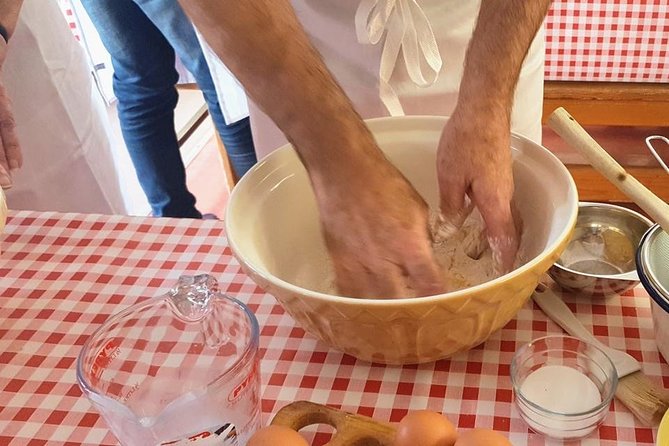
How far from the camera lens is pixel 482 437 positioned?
0.56 metres

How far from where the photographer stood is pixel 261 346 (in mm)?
777

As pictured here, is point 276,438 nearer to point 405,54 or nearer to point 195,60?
point 405,54

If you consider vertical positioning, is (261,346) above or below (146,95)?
above

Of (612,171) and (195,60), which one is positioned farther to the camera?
(195,60)

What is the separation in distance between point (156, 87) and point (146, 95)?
0.03m

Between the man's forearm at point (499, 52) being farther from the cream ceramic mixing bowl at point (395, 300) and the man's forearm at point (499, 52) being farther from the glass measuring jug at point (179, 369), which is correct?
the glass measuring jug at point (179, 369)

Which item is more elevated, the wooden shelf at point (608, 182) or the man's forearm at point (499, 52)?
the man's forearm at point (499, 52)

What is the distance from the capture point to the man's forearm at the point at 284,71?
0.65 meters

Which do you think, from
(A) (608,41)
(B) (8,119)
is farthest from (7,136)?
(A) (608,41)

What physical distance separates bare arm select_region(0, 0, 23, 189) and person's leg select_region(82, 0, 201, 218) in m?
0.42

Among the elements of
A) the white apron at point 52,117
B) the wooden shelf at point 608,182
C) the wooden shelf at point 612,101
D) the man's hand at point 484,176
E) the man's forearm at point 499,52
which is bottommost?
the wooden shelf at point 608,182

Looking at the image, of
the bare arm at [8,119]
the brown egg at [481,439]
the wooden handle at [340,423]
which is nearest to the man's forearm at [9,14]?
the bare arm at [8,119]

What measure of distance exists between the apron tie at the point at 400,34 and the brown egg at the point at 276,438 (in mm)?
551

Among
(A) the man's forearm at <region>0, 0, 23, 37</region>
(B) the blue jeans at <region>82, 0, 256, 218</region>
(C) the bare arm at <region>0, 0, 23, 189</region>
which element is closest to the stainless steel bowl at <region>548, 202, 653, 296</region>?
(C) the bare arm at <region>0, 0, 23, 189</region>
